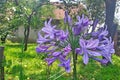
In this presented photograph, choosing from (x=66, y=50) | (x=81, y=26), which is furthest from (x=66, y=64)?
(x=81, y=26)

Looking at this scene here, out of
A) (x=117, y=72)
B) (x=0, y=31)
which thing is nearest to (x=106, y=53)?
(x=117, y=72)

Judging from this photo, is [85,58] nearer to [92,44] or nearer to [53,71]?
[92,44]

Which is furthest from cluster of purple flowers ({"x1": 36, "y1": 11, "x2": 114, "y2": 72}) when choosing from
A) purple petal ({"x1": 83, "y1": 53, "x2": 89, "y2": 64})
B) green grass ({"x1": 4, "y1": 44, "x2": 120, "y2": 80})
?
green grass ({"x1": 4, "y1": 44, "x2": 120, "y2": 80})

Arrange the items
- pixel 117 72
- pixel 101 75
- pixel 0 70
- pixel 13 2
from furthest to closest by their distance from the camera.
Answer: pixel 13 2, pixel 117 72, pixel 101 75, pixel 0 70

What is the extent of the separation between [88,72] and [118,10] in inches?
1139

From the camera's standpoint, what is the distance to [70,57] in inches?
96.7

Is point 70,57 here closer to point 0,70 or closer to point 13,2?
point 0,70

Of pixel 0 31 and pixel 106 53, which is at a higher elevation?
pixel 106 53

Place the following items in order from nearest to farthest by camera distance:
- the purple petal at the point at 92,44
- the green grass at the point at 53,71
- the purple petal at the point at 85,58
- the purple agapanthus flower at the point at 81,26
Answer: the purple petal at the point at 85,58 → the purple petal at the point at 92,44 → the purple agapanthus flower at the point at 81,26 → the green grass at the point at 53,71

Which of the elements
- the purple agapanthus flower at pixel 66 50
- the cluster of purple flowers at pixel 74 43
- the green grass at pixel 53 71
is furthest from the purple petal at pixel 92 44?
the green grass at pixel 53 71

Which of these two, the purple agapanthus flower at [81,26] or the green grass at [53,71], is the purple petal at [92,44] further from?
the green grass at [53,71]

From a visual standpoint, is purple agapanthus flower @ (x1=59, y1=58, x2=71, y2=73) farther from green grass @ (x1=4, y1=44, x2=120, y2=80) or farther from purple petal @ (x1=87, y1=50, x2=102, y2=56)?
green grass @ (x1=4, y1=44, x2=120, y2=80)

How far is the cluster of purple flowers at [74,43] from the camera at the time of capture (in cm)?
232

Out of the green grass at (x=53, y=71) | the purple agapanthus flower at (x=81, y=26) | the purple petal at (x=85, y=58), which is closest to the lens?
the purple petal at (x=85, y=58)
